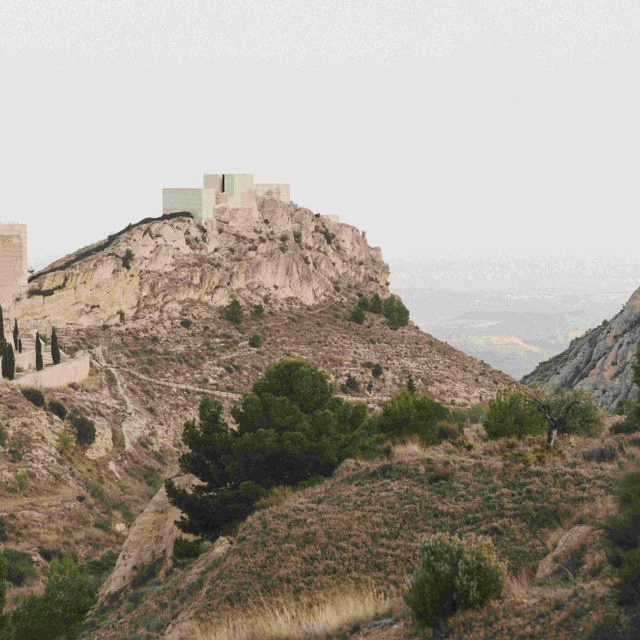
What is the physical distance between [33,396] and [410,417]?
32.2 metres

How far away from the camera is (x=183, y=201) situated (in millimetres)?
104438

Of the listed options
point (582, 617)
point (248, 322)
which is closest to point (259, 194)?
point (248, 322)

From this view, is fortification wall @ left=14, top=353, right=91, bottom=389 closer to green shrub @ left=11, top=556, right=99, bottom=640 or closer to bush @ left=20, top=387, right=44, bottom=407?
bush @ left=20, top=387, right=44, bottom=407

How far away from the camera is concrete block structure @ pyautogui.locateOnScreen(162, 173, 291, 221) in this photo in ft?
342

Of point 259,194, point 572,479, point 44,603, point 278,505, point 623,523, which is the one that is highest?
point 259,194

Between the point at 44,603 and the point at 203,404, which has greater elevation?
the point at 203,404

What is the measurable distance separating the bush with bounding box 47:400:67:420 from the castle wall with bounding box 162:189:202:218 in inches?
1861

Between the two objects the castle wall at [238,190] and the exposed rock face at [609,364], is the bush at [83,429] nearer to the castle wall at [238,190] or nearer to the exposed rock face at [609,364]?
the exposed rock face at [609,364]

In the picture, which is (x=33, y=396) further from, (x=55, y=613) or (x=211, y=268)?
(x=211, y=268)

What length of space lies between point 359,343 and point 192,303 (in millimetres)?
21437

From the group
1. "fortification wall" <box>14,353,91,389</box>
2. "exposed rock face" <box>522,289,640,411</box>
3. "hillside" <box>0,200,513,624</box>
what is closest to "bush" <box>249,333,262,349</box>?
"hillside" <box>0,200,513,624</box>

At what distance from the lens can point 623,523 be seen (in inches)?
488

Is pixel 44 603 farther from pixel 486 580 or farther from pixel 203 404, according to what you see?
pixel 486 580

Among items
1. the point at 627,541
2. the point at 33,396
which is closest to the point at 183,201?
the point at 33,396
